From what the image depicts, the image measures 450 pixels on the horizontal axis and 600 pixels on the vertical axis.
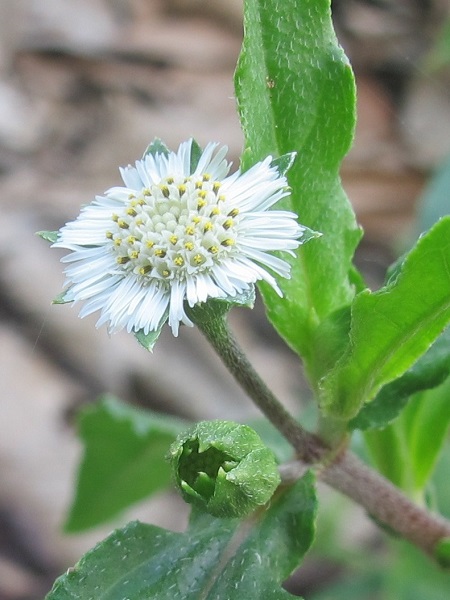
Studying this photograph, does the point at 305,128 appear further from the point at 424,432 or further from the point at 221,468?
the point at 424,432

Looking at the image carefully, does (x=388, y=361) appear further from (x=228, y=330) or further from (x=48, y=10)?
(x=48, y=10)

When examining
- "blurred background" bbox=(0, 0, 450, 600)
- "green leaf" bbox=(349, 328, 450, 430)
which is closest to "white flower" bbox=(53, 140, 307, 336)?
"green leaf" bbox=(349, 328, 450, 430)

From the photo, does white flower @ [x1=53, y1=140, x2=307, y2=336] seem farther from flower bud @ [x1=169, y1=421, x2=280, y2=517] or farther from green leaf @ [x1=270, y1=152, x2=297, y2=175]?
flower bud @ [x1=169, y1=421, x2=280, y2=517]

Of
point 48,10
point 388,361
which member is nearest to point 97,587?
point 388,361

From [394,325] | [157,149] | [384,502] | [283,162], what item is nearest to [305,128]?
[283,162]

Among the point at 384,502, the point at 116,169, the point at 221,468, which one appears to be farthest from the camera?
the point at 116,169
